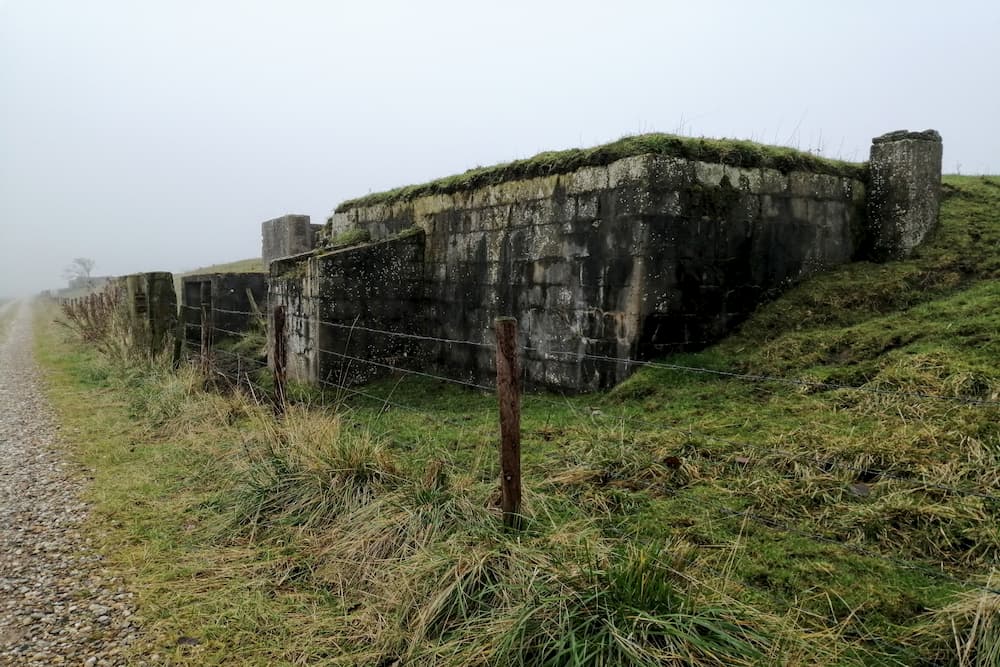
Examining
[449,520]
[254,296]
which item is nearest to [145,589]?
[449,520]

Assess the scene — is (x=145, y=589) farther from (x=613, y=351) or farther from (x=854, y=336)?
(x=854, y=336)

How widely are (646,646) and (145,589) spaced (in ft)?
8.84

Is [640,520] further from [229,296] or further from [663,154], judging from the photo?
[229,296]

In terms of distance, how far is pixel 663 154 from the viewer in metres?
5.99

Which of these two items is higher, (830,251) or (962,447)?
(830,251)

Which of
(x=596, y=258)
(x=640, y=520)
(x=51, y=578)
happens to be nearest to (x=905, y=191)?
(x=596, y=258)

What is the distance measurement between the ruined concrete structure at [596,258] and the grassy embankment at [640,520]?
1.72ft

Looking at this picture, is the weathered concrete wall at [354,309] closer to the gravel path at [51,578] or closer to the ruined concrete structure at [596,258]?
the ruined concrete structure at [596,258]

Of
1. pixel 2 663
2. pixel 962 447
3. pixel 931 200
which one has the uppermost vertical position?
pixel 931 200

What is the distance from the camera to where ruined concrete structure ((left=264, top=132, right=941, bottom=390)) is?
6.09 m

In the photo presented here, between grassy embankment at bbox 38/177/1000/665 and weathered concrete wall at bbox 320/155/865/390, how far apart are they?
45 centimetres

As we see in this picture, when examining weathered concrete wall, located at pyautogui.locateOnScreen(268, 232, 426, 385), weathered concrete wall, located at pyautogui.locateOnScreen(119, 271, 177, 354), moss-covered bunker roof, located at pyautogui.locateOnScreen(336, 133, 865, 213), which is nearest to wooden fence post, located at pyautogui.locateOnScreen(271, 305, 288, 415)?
weathered concrete wall, located at pyautogui.locateOnScreen(268, 232, 426, 385)

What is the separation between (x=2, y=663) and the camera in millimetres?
2916

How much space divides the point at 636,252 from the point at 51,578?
16.1ft
